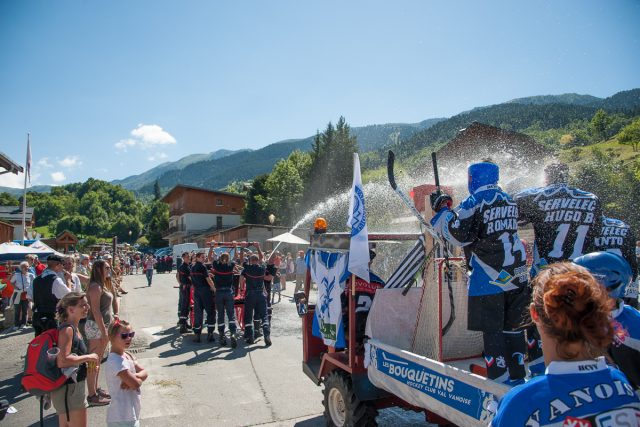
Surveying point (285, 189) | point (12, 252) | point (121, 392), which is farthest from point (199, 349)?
point (285, 189)

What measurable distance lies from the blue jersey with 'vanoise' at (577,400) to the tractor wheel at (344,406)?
2.81 m

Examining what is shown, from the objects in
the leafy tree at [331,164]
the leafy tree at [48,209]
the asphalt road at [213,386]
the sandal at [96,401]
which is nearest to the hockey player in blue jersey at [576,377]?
the asphalt road at [213,386]

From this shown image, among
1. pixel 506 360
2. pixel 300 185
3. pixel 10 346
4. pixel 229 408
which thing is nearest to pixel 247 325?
pixel 229 408

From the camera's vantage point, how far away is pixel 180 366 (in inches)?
301

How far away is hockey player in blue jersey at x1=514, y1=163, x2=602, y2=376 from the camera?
3.57 meters

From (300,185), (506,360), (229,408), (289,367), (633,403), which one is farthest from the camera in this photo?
(300,185)

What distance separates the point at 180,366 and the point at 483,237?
637 cm

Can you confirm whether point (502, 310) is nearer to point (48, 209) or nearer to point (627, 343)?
point (627, 343)

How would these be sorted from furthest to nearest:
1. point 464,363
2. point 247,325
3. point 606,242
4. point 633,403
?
point 247,325 < point 464,363 < point 606,242 < point 633,403

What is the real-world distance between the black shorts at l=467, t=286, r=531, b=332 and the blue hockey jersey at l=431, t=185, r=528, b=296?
0.18ft

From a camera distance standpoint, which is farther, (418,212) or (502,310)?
(418,212)

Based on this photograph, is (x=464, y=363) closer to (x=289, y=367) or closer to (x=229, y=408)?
(x=229, y=408)

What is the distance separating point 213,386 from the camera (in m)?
6.51

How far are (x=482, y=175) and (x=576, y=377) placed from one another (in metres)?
2.32
